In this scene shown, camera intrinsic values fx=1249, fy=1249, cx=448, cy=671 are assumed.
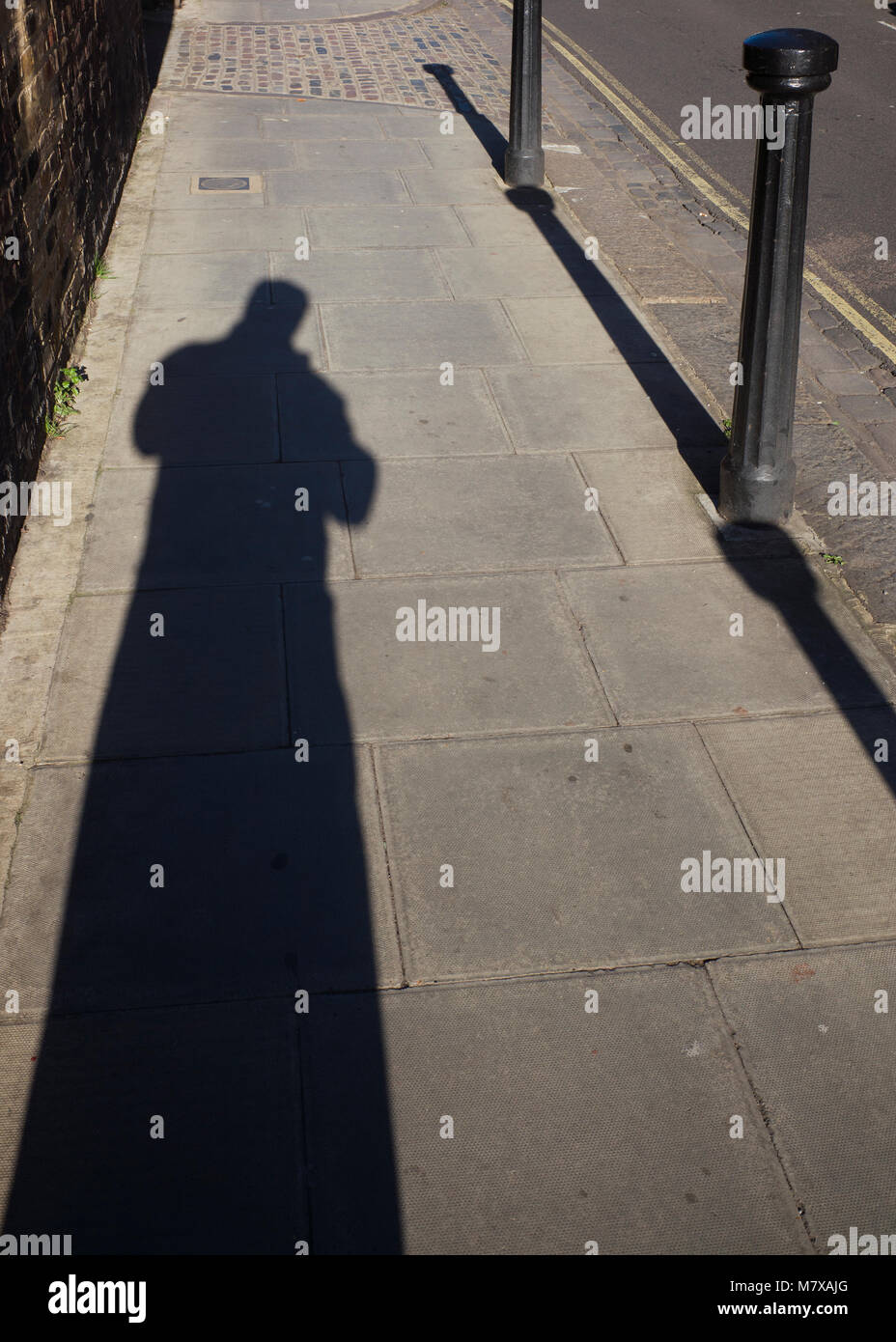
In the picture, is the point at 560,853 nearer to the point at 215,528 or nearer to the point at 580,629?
the point at 580,629

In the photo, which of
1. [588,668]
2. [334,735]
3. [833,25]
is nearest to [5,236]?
[334,735]

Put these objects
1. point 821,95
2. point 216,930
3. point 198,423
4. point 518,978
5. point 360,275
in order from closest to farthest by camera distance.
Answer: point 518,978 < point 216,930 < point 198,423 < point 360,275 < point 821,95

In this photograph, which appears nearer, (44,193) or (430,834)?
(430,834)

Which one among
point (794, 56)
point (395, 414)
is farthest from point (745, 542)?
point (395, 414)

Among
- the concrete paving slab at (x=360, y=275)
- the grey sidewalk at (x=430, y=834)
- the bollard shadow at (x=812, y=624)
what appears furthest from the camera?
the concrete paving slab at (x=360, y=275)

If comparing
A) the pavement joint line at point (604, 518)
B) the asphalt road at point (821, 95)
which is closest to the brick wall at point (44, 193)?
the pavement joint line at point (604, 518)

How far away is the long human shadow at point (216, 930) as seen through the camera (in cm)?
283

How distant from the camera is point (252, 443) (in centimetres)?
593

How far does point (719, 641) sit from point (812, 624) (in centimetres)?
39

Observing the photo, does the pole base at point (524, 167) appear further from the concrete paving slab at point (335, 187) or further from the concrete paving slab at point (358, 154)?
the concrete paving slab at point (358, 154)

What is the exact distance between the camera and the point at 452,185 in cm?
961

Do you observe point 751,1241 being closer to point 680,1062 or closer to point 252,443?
point 680,1062

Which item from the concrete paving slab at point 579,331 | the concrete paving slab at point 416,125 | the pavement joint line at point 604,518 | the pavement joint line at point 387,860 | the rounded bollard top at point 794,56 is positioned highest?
the rounded bollard top at point 794,56

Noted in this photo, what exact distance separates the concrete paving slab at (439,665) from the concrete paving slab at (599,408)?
131 centimetres
